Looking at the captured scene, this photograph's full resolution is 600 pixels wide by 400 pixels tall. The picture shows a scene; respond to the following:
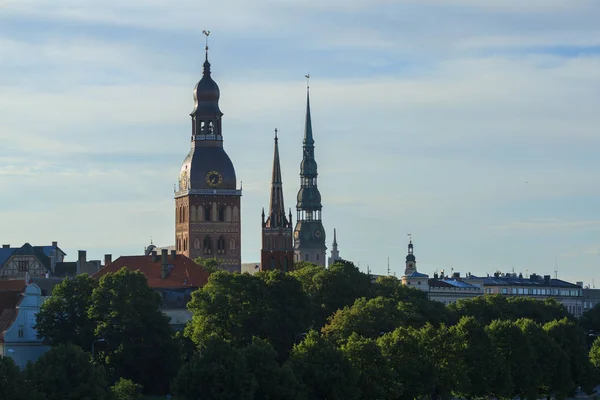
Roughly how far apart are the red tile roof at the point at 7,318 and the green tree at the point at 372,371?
35.6 meters

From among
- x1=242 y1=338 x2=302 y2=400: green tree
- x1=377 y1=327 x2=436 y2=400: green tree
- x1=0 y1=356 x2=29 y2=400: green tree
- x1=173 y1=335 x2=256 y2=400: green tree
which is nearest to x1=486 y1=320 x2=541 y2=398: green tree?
x1=377 y1=327 x2=436 y2=400: green tree

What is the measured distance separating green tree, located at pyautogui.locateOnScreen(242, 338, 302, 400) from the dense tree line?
78 millimetres

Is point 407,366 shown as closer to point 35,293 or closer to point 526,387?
point 526,387

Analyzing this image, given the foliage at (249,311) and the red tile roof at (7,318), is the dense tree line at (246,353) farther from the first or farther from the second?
the red tile roof at (7,318)

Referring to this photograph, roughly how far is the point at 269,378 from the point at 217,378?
4272mm

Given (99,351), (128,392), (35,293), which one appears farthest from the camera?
(35,293)

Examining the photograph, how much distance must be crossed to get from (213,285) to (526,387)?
1245 inches

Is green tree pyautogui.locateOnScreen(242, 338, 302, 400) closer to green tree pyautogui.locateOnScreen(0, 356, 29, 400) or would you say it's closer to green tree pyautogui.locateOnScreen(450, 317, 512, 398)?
green tree pyautogui.locateOnScreen(0, 356, 29, 400)

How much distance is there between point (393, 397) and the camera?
17000 cm

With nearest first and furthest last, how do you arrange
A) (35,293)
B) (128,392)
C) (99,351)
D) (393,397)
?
(128,392)
(393,397)
(99,351)
(35,293)

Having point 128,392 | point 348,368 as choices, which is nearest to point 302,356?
point 348,368

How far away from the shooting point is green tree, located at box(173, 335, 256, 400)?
511 ft

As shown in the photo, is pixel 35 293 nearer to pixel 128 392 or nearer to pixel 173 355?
pixel 173 355

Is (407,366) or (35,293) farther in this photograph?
(35,293)
